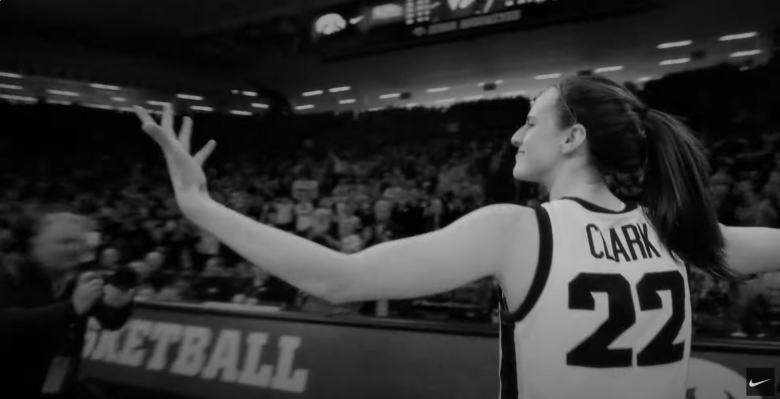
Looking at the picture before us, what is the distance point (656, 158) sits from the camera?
148 centimetres

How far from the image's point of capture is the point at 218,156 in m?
15.6

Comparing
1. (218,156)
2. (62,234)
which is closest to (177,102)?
(218,156)

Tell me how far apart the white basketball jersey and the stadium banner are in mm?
2676

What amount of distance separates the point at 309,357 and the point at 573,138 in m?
3.72

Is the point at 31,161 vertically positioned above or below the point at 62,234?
above

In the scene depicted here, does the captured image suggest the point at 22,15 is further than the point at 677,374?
Yes

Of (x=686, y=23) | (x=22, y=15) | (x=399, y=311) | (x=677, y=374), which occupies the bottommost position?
(x=399, y=311)

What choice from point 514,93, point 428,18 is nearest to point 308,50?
point 428,18

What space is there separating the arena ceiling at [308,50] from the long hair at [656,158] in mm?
7424

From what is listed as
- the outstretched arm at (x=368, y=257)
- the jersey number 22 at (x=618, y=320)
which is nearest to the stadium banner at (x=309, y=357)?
the jersey number 22 at (x=618, y=320)

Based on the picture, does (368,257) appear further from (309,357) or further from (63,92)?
(63,92)

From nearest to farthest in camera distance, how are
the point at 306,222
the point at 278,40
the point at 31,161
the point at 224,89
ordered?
the point at 306,222, the point at 278,40, the point at 31,161, the point at 224,89

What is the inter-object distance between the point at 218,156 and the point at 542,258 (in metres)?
15.1

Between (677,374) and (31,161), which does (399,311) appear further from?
(31,161)
